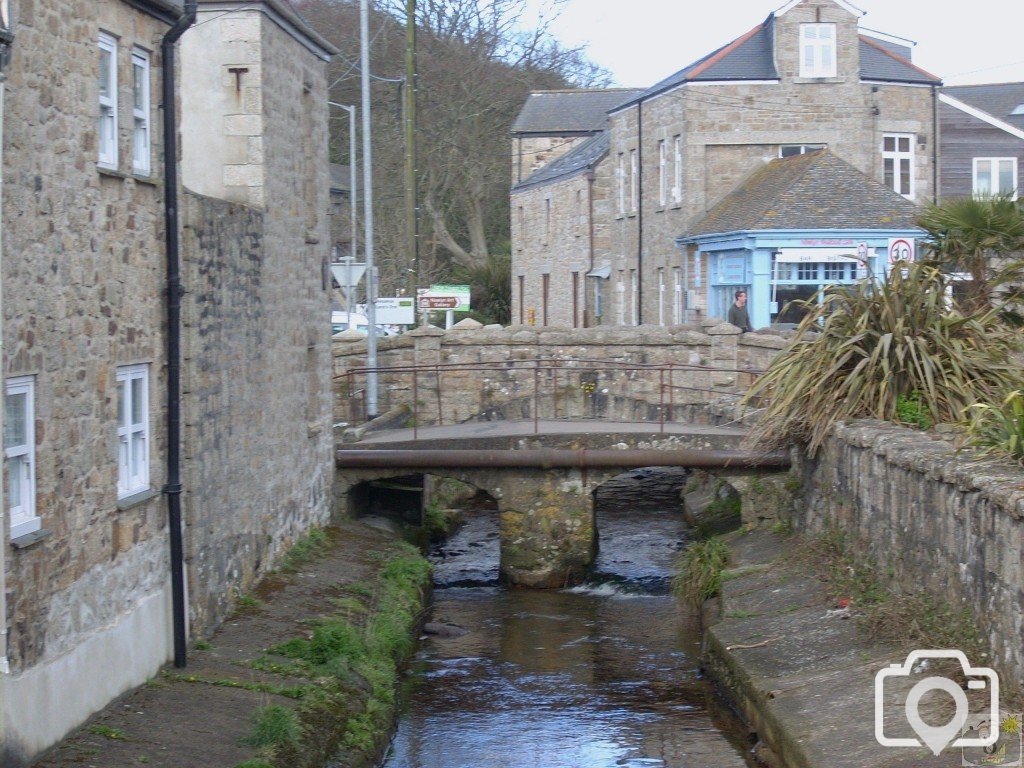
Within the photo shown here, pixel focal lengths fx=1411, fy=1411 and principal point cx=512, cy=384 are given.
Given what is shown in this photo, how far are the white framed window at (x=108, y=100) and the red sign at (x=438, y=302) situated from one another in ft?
55.3

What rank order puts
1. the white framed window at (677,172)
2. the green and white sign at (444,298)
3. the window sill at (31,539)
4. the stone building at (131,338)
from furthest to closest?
the white framed window at (677,172)
the green and white sign at (444,298)
the stone building at (131,338)
the window sill at (31,539)

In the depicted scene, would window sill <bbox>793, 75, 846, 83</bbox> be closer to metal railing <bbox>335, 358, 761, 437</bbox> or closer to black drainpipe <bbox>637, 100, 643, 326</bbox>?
black drainpipe <bbox>637, 100, 643, 326</bbox>

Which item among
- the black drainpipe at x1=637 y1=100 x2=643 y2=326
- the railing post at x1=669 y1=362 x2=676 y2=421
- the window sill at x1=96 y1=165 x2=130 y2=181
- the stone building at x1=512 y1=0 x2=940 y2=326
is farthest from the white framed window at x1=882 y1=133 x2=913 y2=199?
the window sill at x1=96 y1=165 x2=130 y2=181

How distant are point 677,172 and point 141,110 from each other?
78.4 ft

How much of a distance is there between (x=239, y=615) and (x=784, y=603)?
548 cm

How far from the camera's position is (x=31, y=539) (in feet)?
28.2

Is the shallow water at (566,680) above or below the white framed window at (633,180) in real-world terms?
below

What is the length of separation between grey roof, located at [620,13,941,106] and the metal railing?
10.3 metres

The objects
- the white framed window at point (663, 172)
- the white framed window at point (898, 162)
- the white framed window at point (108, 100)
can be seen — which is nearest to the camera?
the white framed window at point (108, 100)

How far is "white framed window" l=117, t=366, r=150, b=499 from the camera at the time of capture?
10906mm

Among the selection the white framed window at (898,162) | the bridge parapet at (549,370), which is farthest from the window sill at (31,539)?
the white framed window at (898,162)

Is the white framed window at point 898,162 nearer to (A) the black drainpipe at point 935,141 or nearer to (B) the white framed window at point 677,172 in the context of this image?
(A) the black drainpipe at point 935,141

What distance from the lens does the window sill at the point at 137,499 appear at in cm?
1063

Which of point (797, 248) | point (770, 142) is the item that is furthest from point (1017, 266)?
point (770, 142)
